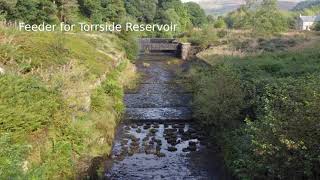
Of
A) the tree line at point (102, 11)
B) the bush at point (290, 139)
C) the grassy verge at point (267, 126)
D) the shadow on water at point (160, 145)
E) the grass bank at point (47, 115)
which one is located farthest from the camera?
the tree line at point (102, 11)

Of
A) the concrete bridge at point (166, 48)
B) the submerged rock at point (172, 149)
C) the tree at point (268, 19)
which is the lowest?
the submerged rock at point (172, 149)

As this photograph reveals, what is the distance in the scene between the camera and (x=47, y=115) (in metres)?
13.6

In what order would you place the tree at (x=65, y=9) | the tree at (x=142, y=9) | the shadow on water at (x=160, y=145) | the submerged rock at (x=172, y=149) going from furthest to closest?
the tree at (x=142, y=9) → the tree at (x=65, y=9) → the submerged rock at (x=172, y=149) → the shadow on water at (x=160, y=145)

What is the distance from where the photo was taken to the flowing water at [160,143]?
56.7 ft

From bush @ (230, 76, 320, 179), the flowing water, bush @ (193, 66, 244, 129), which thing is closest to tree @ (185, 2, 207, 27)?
the flowing water

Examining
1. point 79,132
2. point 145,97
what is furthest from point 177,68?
point 79,132

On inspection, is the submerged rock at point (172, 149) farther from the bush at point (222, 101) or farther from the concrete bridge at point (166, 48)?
the concrete bridge at point (166, 48)

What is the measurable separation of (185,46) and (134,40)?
7.71m

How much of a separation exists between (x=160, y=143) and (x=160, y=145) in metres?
0.27

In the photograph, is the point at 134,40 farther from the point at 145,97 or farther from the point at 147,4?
the point at 147,4

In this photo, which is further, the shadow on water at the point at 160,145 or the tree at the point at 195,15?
the tree at the point at 195,15

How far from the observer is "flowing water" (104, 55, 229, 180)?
1730 cm

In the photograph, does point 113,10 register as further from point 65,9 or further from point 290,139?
point 290,139

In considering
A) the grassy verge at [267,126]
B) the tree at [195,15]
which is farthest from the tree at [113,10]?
the grassy verge at [267,126]
